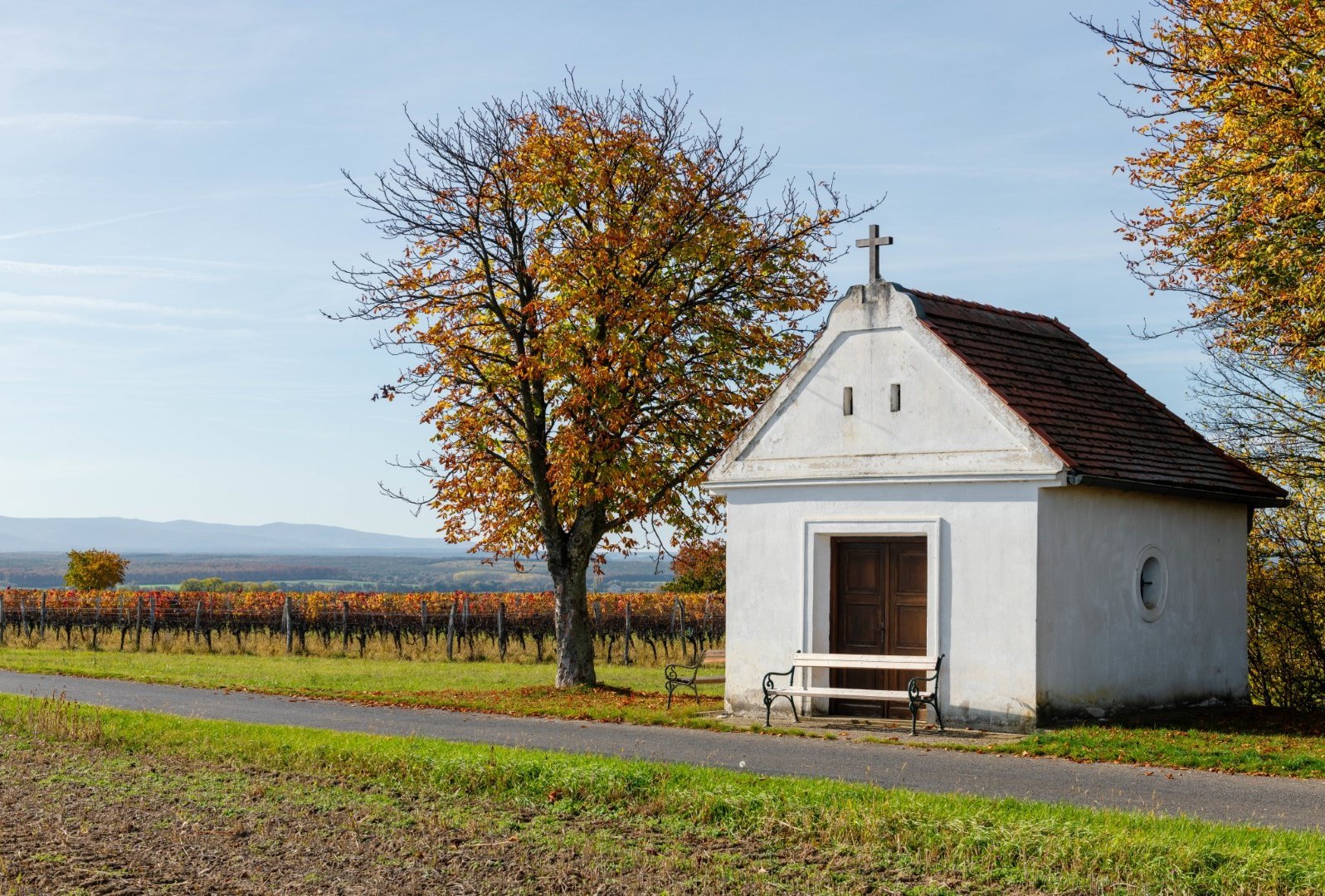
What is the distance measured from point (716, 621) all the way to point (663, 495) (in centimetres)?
2003

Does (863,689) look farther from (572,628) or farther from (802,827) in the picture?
(802,827)

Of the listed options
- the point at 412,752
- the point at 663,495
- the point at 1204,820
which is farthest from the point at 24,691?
the point at 1204,820

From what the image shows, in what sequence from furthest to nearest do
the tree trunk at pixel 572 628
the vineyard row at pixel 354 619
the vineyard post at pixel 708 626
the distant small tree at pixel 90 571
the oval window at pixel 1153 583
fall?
the distant small tree at pixel 90 571
the vineyard post at pixel 708 626
the vineyard row at pixel 354 619
the tree trunk at pixel 572 628
the oval window at pixel 1153 583

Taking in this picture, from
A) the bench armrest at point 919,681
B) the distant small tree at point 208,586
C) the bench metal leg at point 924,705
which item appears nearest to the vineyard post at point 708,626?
the bench armrest at point 919,681

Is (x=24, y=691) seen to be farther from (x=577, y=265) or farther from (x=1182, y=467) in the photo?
(x=1182, y=467)

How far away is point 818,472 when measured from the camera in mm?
17984

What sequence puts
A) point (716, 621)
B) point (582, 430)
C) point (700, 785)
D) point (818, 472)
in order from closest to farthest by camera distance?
point (700, 785), point (818, 472), point (582, 430), point (716, 621)

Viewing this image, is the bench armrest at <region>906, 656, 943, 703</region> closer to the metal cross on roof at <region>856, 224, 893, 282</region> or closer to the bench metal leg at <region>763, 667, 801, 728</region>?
the bench metal leg at <region>763, 667, 801, 728</region>

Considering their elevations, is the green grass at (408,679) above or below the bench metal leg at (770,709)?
below

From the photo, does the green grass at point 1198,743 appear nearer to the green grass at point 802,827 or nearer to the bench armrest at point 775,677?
the bench armrest at point 775,677

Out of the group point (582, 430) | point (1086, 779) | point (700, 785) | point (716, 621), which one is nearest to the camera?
point (700, 785)

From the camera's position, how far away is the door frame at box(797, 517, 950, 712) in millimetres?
17172

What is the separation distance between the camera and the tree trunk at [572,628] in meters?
23.3

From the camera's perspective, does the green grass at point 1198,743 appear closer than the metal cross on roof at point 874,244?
Yes
